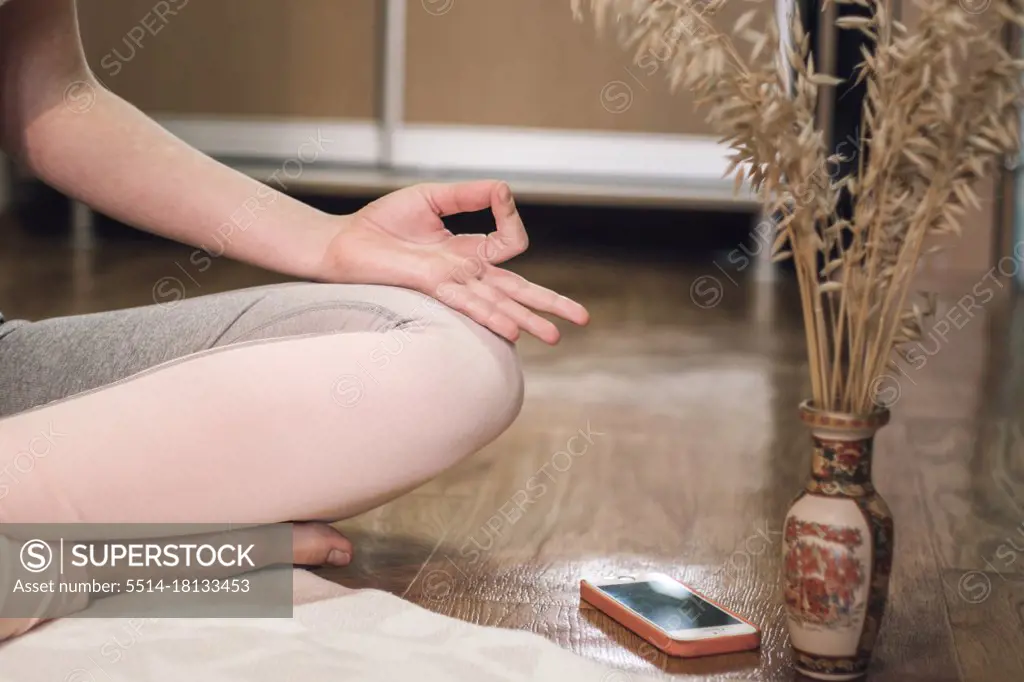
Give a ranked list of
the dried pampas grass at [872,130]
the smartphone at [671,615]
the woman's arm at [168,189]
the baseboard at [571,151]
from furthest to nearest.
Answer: the baseboard at [571,151]
the woman's arm at [168,189]
the smartphone at [671,615]
the dried pampas grass at [872,130]

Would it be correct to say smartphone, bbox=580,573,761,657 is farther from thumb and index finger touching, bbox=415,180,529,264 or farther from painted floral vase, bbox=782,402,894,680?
thumb and index finger touching, bbox=415,180,529,264

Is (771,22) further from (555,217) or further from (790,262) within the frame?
(555,217)

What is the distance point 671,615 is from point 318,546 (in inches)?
13.8

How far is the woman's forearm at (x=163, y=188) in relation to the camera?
1271 mm

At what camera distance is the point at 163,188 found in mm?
1291

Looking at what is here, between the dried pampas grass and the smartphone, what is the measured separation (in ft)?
0.76

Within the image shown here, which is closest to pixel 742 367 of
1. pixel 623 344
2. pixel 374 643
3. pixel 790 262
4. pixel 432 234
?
pixel 623 344

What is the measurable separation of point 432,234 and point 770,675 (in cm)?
52

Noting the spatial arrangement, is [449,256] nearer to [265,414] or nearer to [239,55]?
[265,414]

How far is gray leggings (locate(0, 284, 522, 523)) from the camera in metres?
1.13

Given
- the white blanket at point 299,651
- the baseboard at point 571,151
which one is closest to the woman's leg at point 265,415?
the white blanket at point 299,651

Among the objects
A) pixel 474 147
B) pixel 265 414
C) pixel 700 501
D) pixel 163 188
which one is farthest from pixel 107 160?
pixel 474 147

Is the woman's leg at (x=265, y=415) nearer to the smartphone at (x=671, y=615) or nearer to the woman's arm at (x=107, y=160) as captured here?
the woman's arm at (x=107, y=160)

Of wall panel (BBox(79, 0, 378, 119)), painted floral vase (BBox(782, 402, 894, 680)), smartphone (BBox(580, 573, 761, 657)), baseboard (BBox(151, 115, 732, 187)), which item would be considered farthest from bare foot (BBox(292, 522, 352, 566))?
wall panel (BBox(79, 0, 378, 119))
